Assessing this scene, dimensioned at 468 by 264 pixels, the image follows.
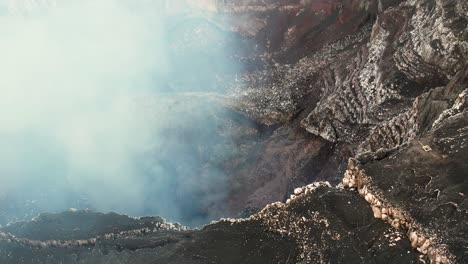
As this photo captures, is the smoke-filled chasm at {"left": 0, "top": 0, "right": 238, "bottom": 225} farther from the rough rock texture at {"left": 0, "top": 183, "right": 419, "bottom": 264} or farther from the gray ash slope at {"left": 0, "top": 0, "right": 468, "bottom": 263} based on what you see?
the rough rock texture at {"left": 0, "top": 183, "right": 419, "bottom": 264}

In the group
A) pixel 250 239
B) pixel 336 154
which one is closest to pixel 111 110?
pixel 336 154

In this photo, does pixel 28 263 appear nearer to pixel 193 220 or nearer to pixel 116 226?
pixel 116 226

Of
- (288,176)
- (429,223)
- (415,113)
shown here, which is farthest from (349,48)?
(429,223)

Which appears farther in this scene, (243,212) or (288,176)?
(288,176)

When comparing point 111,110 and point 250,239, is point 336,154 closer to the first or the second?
point 250,239

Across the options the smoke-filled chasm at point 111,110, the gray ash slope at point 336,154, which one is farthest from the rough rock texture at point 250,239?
the smoke-filled chasm at point 111,110
